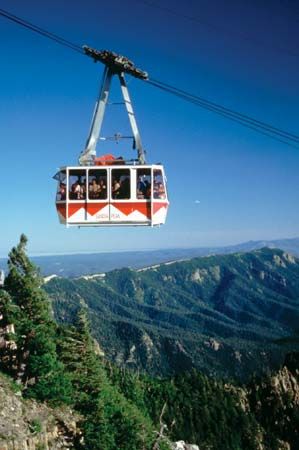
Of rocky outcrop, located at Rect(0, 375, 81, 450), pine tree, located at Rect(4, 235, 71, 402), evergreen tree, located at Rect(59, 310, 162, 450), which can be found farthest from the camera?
pine tree, located at Rect(4, 235, 71, 402)

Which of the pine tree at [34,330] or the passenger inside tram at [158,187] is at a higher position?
the passenger inside tram at [158,187]

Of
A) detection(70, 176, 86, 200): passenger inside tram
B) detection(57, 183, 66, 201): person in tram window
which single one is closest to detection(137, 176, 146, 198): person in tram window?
detection(70, 176, 86, 200): passenger inside tram

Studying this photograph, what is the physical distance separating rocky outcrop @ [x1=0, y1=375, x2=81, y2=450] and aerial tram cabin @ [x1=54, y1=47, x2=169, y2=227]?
51.2 m

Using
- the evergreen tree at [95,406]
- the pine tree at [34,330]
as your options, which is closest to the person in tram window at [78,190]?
the evergreen tree at [95,406]

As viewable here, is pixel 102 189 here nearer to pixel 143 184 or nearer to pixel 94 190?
pixel 94 190

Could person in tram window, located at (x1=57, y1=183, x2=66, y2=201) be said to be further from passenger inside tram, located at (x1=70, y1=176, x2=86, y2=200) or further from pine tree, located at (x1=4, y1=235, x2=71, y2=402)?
pine tree, located at (x1=4, y1=235, x2=71, y2=402)

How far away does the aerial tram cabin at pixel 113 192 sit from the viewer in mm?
36375

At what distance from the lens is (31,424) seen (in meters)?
83.9

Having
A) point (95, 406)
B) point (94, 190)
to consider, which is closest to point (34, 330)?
point (95, 406)

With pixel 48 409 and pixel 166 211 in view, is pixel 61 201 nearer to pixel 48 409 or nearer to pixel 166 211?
pixel 166 211

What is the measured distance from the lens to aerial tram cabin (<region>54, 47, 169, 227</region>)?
36375 millimetres

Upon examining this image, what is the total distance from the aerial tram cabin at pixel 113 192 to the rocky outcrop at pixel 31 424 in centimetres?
5124

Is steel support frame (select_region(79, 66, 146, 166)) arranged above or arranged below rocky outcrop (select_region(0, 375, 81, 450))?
above

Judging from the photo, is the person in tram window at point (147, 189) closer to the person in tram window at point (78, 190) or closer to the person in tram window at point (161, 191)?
the person in tram window at point (161, 191)
